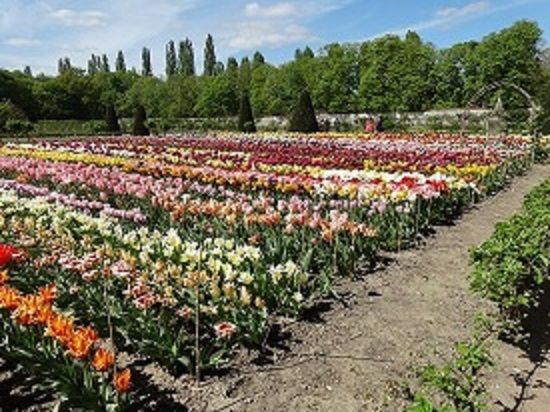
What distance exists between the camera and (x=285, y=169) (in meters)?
12.5

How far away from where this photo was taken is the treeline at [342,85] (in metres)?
51.3

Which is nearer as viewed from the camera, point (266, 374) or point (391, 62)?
point (266, 374)

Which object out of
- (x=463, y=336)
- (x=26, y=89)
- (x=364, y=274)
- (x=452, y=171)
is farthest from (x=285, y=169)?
(x=26, y=89)

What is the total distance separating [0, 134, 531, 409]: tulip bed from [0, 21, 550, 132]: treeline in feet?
92.4

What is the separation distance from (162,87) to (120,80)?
23472 mm

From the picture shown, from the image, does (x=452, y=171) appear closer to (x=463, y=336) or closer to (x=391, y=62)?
(x=463, y=336)

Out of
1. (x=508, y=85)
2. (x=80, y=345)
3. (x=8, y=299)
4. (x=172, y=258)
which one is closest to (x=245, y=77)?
(x=508, y=85)

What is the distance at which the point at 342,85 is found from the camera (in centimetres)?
5741

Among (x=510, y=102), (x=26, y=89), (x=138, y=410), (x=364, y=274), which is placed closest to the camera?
(x=138, y=410)

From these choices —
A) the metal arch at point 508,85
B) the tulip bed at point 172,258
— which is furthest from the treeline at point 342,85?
the tulip bed at point 172,258

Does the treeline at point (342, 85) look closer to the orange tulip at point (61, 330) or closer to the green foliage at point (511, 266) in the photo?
the green foliage at point (511, 266)

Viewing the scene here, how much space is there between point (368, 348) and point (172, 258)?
1937mm

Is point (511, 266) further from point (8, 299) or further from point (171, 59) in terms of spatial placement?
point (171, 59)

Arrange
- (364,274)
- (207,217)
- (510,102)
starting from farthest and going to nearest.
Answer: (510,102)
(207,217)
(364,274)
